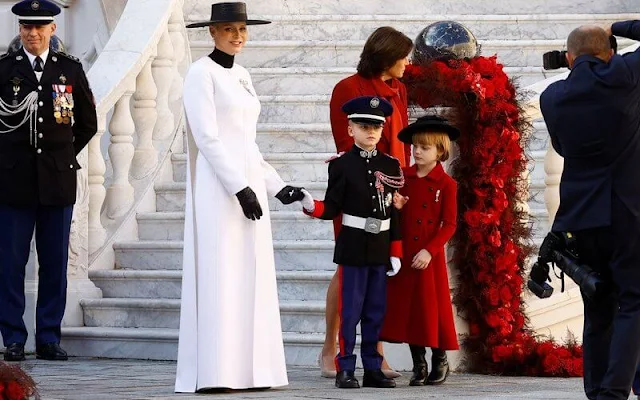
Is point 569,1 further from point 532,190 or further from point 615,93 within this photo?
point 615,93

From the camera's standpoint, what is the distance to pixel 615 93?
711 centimetres

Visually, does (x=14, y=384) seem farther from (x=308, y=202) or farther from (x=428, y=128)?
(x=428, y=128)

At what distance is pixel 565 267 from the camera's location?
7246 mm

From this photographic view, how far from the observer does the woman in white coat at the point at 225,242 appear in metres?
8.18

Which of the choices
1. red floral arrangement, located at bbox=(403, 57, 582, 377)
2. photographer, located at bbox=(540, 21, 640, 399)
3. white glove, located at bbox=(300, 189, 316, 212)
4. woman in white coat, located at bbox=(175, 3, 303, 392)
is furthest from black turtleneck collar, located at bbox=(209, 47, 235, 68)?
photographer, located at bbox=(540, 21, 640, 399)

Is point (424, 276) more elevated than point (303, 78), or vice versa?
point (303, 78)

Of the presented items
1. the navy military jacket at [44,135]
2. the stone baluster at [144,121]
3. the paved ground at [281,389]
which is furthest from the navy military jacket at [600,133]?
the stone baluster at [144,121]

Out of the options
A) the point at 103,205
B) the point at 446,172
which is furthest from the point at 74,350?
the point at 446,172

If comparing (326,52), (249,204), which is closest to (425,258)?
(249,204)

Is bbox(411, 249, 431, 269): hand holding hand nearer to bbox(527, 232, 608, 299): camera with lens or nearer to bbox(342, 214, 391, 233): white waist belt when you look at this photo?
bbox(342, 214, 391, 233): white waist belt

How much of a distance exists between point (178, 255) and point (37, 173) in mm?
1227

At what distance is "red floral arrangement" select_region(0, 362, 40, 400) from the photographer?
6.96 meters

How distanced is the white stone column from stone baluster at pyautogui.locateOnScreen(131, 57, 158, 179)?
77 centimetres

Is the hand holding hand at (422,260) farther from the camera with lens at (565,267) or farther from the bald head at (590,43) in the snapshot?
the bald head at (590,43)
